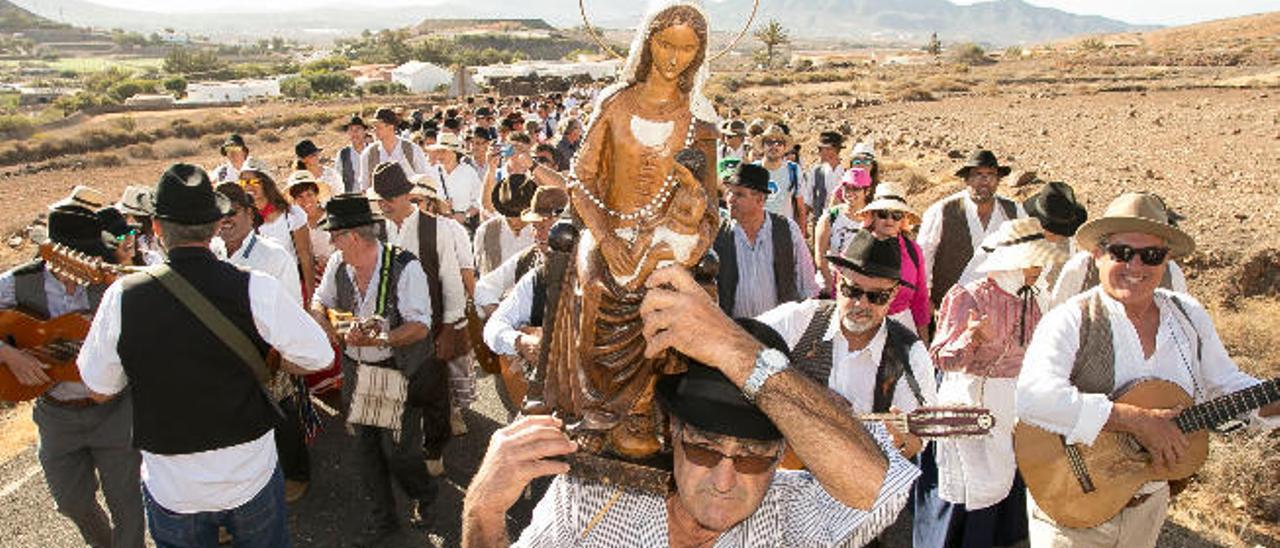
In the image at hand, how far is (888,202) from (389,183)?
12.4ft

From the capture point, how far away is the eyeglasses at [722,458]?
6.56 feet

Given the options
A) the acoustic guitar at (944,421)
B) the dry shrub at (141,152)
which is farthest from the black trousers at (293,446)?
the dry shrub at (141,152)

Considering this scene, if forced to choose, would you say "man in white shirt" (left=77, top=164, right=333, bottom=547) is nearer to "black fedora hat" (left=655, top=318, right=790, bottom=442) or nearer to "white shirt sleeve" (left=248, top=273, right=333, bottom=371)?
"white shirt sleeve" (left=248, top=273, right=333, bottom=371)

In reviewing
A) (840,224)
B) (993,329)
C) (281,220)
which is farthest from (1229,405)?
(281,220)

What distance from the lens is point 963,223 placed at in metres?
6.29

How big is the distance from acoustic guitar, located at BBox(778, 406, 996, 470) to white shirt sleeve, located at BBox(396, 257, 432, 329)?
346cm

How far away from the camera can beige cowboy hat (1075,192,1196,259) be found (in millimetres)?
3652

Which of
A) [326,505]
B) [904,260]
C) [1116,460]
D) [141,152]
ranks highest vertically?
[904,260]

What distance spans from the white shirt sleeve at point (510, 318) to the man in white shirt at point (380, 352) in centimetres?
81

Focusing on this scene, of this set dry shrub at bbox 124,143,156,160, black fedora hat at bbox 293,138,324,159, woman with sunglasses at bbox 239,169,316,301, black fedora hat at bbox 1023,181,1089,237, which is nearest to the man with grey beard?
black fedora hat at bbox 1023,181,1089,237

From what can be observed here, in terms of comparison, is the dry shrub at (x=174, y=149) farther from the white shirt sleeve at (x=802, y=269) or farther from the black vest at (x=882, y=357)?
the black vest at (x=882, y=357)

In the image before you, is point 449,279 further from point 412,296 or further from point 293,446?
point 293,446

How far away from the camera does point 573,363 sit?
2283 millimetres

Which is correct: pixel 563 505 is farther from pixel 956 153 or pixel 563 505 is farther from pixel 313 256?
pixel 956 153
